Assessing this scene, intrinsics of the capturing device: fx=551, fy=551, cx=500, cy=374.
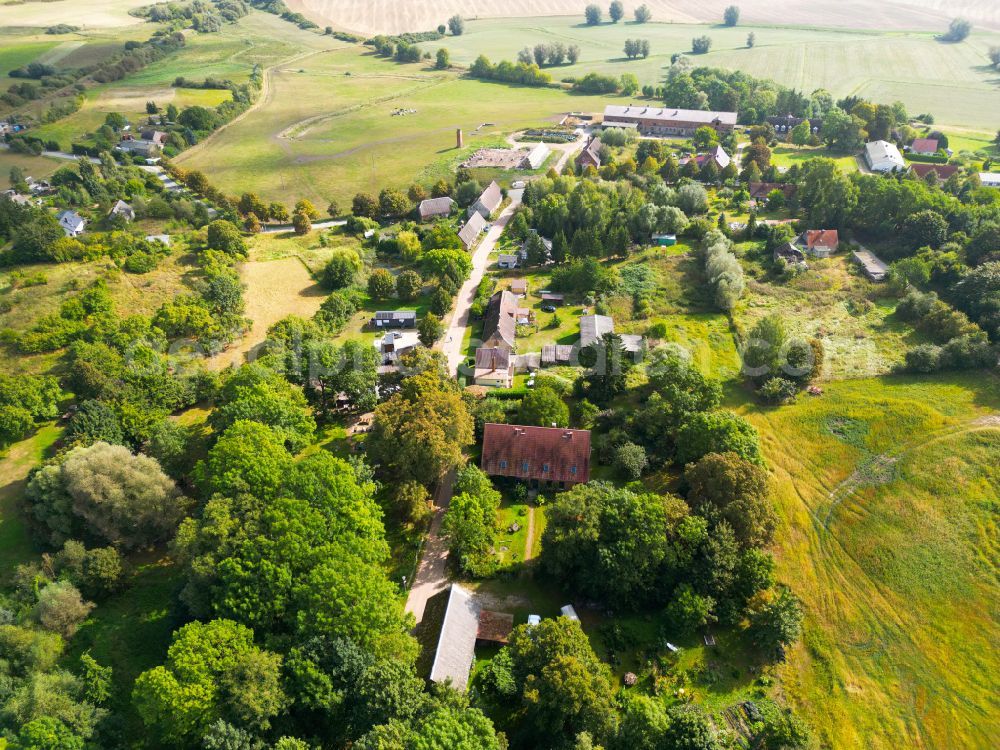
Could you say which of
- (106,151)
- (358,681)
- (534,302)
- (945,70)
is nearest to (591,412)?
(534,302)

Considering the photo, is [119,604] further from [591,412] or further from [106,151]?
[106,151]

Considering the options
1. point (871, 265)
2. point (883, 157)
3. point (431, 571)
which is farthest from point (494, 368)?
point (883, 157)

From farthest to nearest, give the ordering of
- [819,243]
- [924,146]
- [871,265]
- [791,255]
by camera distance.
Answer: [924,146] < [819,243] < [791,255] < [871,265]

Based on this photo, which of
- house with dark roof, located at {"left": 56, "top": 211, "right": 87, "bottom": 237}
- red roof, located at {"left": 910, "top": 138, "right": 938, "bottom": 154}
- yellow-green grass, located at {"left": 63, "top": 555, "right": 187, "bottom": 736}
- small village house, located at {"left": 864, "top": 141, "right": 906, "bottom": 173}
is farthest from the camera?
red roof, located at {"left": 910, "top": 138, "right": 938, "bottom": 154}

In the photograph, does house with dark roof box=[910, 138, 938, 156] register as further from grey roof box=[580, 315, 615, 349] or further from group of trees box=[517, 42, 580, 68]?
group of trees box=[517, 42, 580, 68]

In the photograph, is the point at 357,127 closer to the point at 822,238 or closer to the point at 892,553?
the point at 822,238

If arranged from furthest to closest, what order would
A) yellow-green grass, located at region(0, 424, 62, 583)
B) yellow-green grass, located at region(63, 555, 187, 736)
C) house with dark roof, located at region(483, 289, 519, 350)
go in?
1. house with dark roof, located at region(483, 289, 519, 350)
2. yellow-green grass, located at region(0, 424, 62, 583)
3. yellow-green grass, located at region(63, 555, 187, 736)

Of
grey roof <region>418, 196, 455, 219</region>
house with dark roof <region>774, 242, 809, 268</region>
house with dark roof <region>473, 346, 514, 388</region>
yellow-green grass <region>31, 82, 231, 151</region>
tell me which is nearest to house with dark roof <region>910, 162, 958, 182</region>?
house with dark roof <region>774, 242, 809, 268</region>
